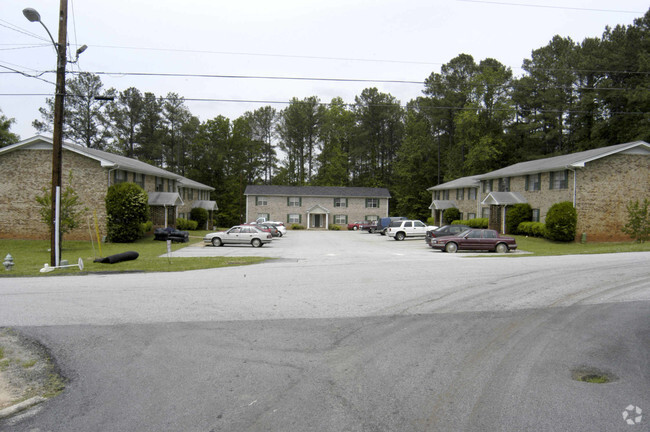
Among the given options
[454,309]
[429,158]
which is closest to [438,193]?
[429,158]

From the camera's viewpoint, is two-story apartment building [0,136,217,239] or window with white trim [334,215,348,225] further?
window with white trim [334,215,348,225]

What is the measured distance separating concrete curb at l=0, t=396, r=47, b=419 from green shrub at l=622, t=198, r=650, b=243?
3409 centimetres

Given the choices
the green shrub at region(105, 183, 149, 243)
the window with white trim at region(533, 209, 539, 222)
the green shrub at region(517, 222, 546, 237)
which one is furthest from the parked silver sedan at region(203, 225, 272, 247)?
the window with white trim at region(533, 209, 539, 222)

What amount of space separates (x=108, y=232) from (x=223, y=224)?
37.1 metres

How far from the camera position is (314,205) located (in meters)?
65.7

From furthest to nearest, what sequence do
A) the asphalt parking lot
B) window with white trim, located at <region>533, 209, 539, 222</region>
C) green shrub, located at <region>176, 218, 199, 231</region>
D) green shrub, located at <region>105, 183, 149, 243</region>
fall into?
green shrub, located at <region>176, 218, 199, 231</region>, window with white trim, located at <region>533, 209, 539, 222</region>, green shrub, located at <region>105, 183, 149, 243</region>, the asphalt parking lot

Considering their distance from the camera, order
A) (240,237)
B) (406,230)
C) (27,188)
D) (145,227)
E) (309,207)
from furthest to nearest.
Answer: (309,207), (406,230), (145,227), (27,188), (240,237)

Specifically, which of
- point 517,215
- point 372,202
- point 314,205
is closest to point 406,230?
point 517,215

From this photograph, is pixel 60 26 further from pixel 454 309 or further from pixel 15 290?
pixel 454 309

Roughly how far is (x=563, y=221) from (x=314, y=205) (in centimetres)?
3859

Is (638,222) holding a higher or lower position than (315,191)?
lower

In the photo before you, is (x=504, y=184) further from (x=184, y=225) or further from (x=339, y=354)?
(x=339, y=354)

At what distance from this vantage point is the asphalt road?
14.9 ft

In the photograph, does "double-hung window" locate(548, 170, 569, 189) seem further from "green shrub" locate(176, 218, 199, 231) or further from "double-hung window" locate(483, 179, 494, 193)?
"green shrub" locate(176, 218, 199, 231)
